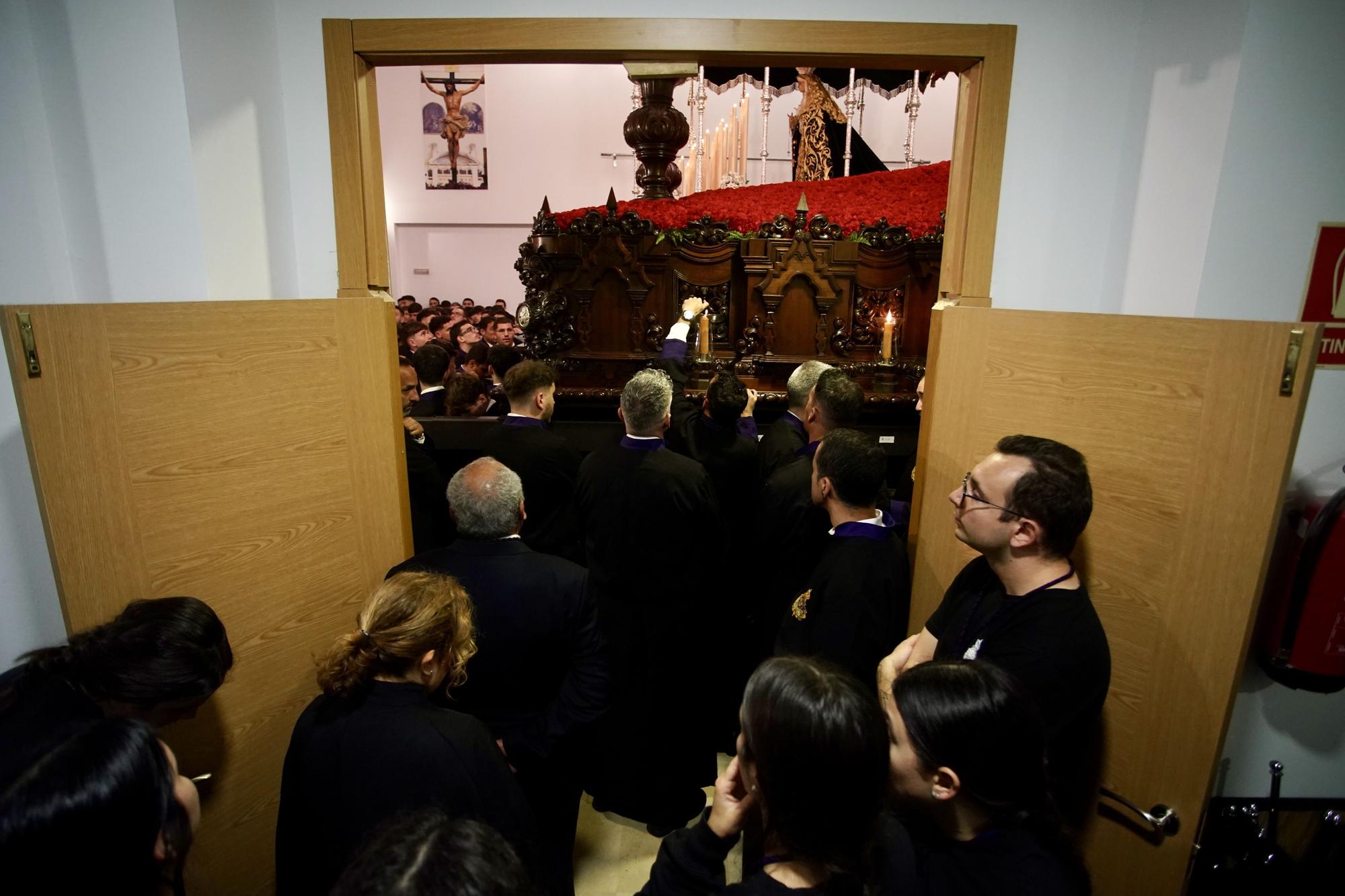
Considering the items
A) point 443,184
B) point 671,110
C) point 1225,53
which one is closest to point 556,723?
point 1225,53

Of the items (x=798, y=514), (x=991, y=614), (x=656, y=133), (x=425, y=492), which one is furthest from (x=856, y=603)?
(x=656, y=133)

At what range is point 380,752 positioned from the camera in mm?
1431

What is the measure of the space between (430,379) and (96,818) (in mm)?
3954

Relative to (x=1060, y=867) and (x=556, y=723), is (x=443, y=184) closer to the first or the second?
(x=556, y=723)

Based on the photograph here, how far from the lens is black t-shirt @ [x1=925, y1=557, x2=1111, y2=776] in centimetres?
157

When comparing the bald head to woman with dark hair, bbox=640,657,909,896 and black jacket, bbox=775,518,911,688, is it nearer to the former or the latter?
black jacket, bbox=775,518,911,688

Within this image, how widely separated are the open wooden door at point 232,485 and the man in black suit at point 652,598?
2.80ft

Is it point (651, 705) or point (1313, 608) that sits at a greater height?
point (1313, 608)

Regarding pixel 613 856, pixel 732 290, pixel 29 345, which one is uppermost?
pixel 732 290

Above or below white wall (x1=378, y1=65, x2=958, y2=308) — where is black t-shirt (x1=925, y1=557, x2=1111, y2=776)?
below

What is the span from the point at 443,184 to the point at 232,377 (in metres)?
10.5

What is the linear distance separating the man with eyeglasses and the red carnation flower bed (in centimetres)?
327

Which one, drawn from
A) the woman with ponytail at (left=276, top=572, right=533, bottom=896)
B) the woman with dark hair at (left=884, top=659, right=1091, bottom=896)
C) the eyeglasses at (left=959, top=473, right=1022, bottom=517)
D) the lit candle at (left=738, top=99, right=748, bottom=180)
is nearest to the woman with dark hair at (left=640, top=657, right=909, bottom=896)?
the woman with dark hair at (left=884, top=659, right=1091, bottom=896)

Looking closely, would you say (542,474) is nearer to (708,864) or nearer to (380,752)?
(380,752)
